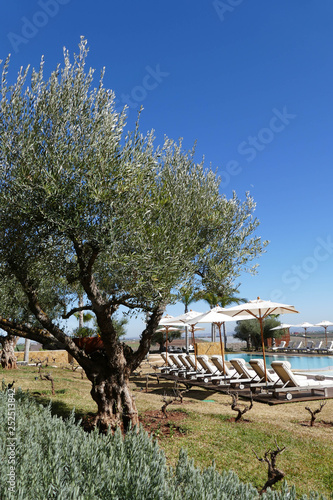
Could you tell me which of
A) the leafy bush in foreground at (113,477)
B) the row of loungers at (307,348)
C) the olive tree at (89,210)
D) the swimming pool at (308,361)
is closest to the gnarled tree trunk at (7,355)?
the olive tree at (89,210)

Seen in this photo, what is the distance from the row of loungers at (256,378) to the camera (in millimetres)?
14875

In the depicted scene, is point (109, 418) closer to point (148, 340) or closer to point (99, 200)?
point (148, 340)

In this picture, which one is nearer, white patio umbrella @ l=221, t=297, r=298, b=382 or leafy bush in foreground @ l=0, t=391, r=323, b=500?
leafy bush in foreground @ l=0, t=391, r=323, b=500

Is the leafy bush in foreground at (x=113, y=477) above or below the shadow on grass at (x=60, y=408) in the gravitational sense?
above

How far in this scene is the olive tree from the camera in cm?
760

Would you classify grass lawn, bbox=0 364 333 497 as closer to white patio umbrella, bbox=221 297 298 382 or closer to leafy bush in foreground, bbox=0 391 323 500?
leafy bush in foreground, bbox=0 391 323 500

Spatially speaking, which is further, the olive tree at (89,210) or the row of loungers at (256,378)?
the row of loungers at (256,378)

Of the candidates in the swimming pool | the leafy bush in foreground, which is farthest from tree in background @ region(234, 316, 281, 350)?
the leafy bush in foreground

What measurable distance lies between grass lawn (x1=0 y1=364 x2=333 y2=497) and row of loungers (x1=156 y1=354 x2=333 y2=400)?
0.92m

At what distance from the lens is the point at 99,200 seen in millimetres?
7480

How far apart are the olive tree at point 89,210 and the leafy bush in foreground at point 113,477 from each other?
375cm

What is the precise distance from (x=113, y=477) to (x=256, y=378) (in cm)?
1433

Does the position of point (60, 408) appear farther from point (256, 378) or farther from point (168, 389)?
point (256, 378)

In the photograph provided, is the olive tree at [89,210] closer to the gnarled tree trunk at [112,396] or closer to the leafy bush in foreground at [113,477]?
the gnarled tree trunk at [112,396]
